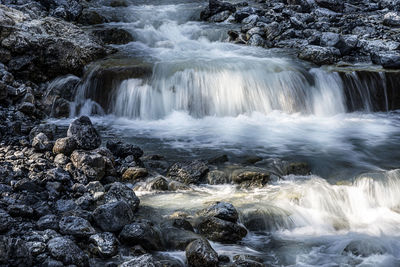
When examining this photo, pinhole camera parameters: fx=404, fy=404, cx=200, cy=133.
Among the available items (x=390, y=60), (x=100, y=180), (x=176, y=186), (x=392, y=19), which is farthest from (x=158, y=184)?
(x=392, y=19)

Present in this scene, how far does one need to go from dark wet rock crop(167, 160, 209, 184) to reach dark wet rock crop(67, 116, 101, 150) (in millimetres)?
1462

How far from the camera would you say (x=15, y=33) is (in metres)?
11.0

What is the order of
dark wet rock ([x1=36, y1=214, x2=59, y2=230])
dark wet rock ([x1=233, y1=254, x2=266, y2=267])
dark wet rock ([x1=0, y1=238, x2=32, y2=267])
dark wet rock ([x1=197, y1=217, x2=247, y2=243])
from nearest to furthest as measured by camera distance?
dark wet rock ([x1=0, y1=238, x2=32, y2=267])
dark wet rock ([x1=233, y1=254, x2=266, y2=267])
dark wet rock ([x1=36, y1=214, x2=59, y2=230])
dark wet rock ([x1=197, y1=217, x2=247, y2=243])

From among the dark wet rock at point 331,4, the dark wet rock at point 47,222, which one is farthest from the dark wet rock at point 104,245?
the dark wet rock at point 331,4

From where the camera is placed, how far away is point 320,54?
12.3 m

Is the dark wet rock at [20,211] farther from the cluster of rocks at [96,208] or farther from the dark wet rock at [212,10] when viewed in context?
the dark wet rock at [212,10]

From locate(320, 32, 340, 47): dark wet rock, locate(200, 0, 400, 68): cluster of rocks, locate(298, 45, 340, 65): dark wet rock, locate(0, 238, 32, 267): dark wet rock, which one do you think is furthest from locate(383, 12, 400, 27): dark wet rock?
locate(0, 238, 32, 267): dark wet rock

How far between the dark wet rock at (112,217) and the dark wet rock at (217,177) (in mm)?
2078

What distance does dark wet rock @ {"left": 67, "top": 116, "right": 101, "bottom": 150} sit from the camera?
7109 mm

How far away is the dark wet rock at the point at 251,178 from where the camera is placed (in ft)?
21.4

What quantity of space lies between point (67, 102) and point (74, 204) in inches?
228

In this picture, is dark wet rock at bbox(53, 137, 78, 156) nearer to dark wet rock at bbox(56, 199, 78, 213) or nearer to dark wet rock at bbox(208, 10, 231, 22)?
dark wet rock at bbox(56, 199, 78, 213)

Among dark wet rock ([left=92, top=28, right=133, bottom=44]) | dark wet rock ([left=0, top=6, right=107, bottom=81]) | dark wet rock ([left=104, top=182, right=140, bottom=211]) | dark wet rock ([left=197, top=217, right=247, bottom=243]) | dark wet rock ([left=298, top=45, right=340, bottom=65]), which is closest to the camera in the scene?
dark wet rock ([left=197, top=217, right=247, bottom=243])

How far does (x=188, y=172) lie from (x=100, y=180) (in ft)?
4.73
